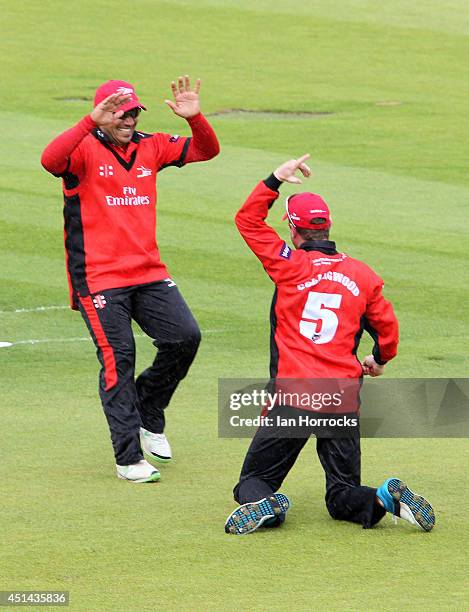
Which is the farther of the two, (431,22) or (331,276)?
(431,22)

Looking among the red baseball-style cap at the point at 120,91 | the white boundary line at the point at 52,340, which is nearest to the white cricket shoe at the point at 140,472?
the red baseball-style cap at the point at 120,91

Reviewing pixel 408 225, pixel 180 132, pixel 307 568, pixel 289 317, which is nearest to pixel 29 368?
pixel 289 317

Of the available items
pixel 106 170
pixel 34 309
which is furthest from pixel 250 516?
pixel 34 309

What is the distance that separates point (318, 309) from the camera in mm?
7770

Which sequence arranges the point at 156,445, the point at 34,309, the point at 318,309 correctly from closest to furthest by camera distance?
1. the point at 318,309
2. the point at 156,445
3. the point at 34,309

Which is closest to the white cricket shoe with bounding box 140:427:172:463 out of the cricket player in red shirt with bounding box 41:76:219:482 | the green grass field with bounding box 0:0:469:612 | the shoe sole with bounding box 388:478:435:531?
the cricket player in red shirt with bounding box 41:76:219:482

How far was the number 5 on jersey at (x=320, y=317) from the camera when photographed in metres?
7.77

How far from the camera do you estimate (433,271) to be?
1534 cm

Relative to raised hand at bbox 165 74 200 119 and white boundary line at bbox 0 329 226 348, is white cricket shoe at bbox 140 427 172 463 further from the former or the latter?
white boundary line at bbox 0 329 226 348

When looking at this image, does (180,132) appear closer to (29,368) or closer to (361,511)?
(29,368)

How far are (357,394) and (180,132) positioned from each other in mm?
15606

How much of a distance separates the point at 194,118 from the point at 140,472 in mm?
2239

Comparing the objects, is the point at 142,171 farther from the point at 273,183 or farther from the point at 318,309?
the point at 318,309

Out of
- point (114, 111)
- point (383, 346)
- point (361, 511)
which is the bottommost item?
point (361, 511)
